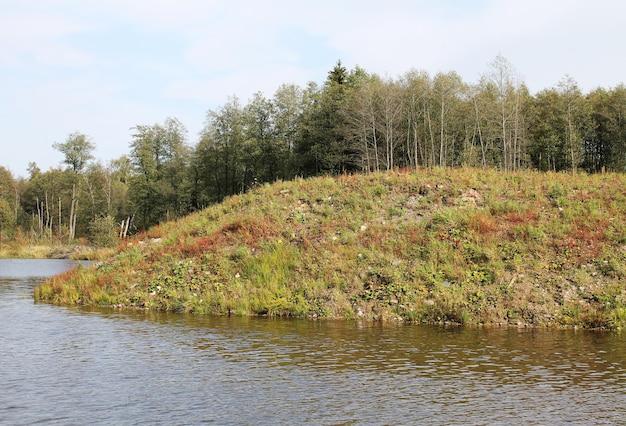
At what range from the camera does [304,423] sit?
971 centimetres

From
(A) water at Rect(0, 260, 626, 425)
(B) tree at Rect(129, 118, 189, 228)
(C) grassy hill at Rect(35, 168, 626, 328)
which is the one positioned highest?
(B) tree at Rect(129, 118, 189, 228)

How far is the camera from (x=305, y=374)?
13.1 metres

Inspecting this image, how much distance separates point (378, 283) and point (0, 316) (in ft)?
51.2

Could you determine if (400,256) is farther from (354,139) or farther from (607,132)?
(607,132)

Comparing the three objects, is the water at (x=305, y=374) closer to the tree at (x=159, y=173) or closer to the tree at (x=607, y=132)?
the tree at (x=607, y=132)

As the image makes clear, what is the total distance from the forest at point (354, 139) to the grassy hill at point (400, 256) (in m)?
36.2

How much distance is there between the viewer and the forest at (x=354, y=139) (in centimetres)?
A: 7619

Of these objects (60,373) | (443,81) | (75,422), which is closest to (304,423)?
(75,422)

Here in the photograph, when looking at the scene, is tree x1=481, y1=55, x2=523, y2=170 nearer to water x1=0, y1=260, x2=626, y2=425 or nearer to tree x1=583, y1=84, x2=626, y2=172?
tree x1=583, y1=84, x2=626, y2=172

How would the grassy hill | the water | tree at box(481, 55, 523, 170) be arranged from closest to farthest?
1. the water
2. the grassy hill
3. tree at box(481, 55, 523, 170)

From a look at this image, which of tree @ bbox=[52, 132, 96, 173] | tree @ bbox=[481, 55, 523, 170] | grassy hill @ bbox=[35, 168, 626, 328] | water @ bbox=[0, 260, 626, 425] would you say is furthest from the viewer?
tree @ bbox=[52, 132, 96, 173]

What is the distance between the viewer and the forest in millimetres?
76188

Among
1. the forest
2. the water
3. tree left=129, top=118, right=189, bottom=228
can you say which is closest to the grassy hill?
the water

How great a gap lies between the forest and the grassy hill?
36.2 m
